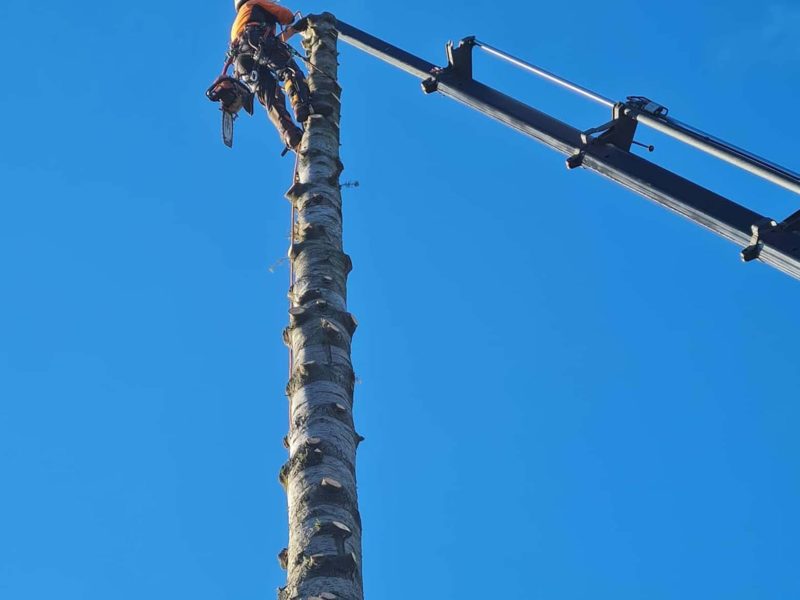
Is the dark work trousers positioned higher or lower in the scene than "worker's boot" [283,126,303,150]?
higher

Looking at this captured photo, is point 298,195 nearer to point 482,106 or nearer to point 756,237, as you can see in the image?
point 482,106

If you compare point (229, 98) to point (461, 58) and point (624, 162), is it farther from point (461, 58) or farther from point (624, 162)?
point (624, 162)

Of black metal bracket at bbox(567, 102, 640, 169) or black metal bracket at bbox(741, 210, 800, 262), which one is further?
black metal bracket at bbox(567, 102, 640, 169)

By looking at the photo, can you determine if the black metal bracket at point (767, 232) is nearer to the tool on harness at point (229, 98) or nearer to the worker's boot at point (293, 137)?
the worker's boot at point (293, 137)

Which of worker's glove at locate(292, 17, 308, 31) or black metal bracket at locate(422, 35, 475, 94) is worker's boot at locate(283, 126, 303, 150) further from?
worker's glove at locate(292, 17, 308, 31)

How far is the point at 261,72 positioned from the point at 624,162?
414cm

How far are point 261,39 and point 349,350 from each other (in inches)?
181

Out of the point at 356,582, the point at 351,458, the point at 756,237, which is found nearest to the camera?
the point at 356,582

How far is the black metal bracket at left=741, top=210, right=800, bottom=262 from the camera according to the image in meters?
6.14

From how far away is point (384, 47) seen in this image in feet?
36.9

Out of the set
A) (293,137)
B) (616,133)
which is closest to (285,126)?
(293,137)

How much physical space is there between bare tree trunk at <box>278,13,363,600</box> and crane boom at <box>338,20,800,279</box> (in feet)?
4.21

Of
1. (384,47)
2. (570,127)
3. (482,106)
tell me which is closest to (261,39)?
(384,47)

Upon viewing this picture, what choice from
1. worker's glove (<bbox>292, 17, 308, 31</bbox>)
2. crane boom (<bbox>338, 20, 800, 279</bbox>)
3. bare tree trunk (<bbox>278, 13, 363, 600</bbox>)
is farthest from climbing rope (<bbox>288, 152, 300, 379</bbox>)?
worker's glove (<bbox>292, 17, 308, 31</bbox>)
